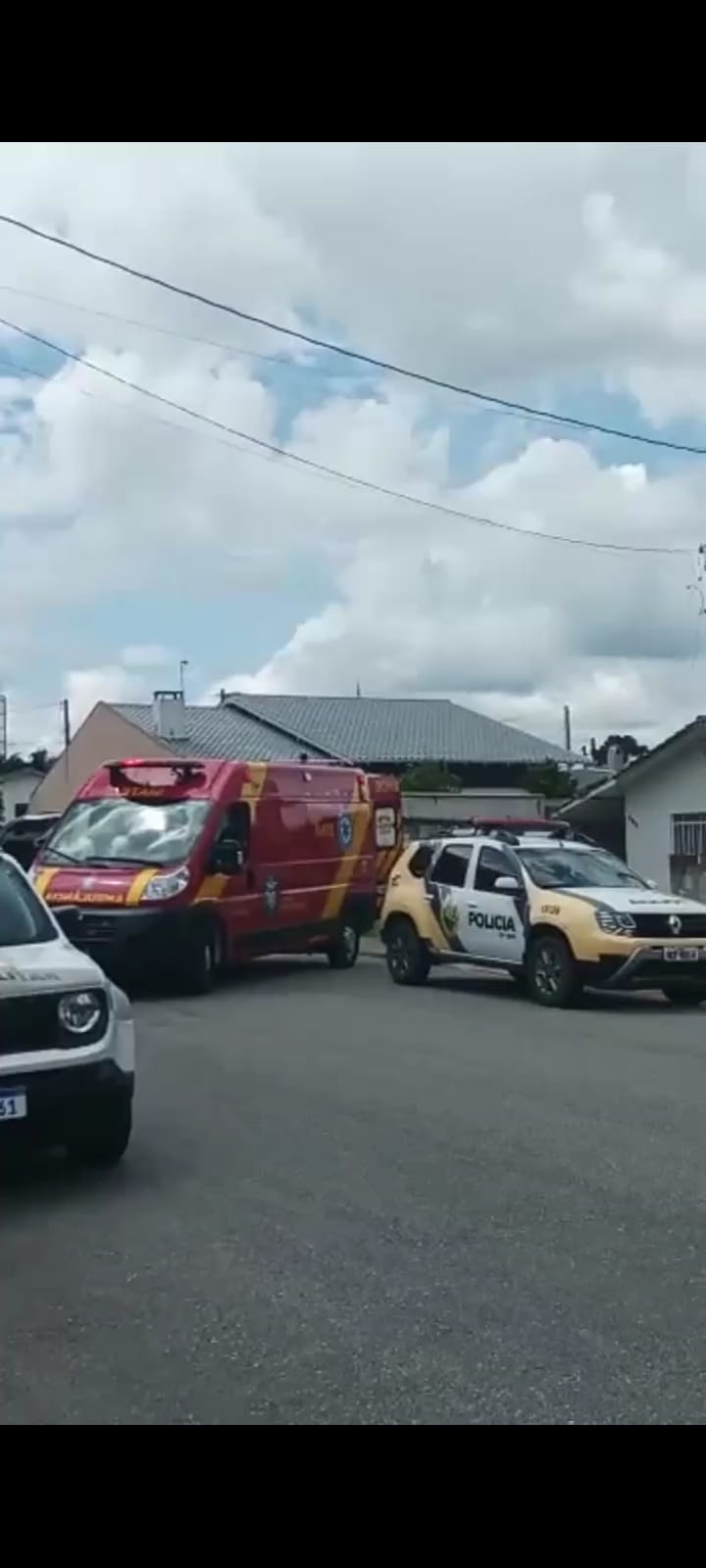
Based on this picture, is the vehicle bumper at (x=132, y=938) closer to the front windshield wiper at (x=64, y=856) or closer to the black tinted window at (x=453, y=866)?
the front windshield wiper at (x=64, y=856)

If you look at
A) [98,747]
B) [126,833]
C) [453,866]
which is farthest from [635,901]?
[98,747]

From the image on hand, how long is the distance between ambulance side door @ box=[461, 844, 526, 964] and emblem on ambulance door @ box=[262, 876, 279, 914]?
2.30 metres

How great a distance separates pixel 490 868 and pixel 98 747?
4335 cm

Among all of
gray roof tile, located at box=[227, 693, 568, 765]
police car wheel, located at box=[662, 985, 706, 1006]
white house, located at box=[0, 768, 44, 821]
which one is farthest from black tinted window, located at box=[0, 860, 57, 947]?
white house, located at box=[0, 768, 44, 821]

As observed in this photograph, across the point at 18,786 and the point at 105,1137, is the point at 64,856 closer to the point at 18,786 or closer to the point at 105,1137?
the point at 105,1137

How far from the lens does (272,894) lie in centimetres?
1919

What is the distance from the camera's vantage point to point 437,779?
171 ft

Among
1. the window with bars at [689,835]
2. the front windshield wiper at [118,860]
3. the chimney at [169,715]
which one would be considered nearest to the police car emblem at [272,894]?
the front windshield wiper at [118,860]

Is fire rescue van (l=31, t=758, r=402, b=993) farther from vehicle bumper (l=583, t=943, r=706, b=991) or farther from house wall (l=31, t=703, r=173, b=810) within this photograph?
house wall (l=31, t=703, r=173, b=810)

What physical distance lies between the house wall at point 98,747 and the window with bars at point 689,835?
25.8 metres

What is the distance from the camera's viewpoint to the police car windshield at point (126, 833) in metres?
17.6

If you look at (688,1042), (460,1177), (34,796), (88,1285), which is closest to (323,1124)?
(460,1177)
